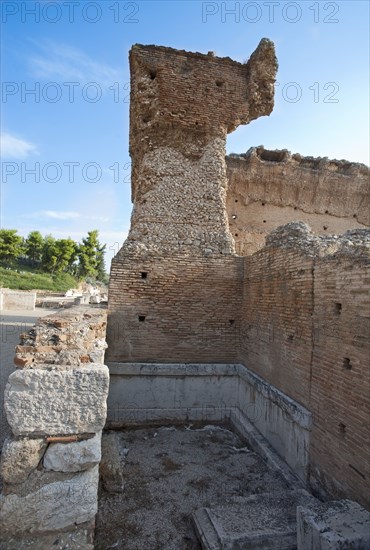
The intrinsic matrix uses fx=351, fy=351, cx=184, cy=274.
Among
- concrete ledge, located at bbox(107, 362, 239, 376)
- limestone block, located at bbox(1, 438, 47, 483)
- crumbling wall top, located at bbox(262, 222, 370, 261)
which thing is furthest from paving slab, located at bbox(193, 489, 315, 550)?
concrete ledge, located at bbox(107, 362, 239, 376)

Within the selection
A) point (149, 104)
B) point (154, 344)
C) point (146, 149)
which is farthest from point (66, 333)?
point (149, 104)

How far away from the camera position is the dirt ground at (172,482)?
3.50 meters

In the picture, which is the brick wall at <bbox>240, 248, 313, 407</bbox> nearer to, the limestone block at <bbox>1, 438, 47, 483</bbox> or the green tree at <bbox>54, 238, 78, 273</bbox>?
the limestone block at <bbox>1, 438, 47, 483</bbox>

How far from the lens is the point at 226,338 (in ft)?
22.9

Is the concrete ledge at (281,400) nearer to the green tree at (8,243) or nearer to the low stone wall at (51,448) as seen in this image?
the low stone wall at (51,448)

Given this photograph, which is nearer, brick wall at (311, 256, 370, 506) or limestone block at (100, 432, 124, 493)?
brick wall at (311, 256, 370, 506)

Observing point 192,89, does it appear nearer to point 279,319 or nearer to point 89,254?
point 279,319

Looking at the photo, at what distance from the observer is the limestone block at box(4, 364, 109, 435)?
2.69m

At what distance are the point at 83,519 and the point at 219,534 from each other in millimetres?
1262

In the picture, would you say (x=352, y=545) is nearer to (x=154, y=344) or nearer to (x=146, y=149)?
(x=154, y=344)

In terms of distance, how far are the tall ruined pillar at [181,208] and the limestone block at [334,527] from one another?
3.93 m

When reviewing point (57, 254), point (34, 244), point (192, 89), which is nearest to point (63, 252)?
point (57, 254)

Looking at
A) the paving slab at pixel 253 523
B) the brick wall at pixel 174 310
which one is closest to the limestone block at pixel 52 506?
the paving slab at pixel 253 523

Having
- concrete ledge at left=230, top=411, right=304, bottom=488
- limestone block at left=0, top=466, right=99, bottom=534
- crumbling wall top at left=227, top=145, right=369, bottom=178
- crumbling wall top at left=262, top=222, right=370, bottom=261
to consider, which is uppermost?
crumbling wall top at left=227, top=145, right=369, bottom=178
